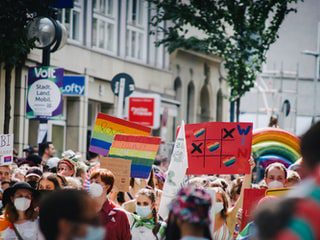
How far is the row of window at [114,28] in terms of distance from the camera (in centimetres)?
3612

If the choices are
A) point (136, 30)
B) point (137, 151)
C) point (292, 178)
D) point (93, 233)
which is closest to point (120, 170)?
point (292, 178)

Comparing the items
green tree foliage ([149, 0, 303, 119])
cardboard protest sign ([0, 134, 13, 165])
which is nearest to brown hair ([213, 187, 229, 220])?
cardboard protest sign ([0, 134, 13, 165])

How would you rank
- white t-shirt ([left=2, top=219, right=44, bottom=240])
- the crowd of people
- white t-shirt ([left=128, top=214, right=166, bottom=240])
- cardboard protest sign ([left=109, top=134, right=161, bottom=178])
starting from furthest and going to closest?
1. cardboard protest sign ([left=109, top=134, right=161, bottom=178])
2. white t-shirt ([left=128, top=214, right=166, bottom=240])
3. white t-shirt ([left=2, top=219, right=44, bottom=240])
4. the crowd of people

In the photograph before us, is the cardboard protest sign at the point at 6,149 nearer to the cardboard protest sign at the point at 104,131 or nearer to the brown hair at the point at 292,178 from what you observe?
the cardboard protest sign at the point at 104,131

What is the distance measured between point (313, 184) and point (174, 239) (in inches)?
76.5

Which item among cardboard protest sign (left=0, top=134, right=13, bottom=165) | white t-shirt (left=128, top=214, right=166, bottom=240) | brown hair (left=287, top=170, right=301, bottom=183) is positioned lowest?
white t-shirt (left=128, top=214, right=166, bottom=240)

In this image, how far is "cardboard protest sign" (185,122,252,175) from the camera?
13750 mm

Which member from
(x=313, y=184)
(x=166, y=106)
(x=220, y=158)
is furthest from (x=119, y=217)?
(x=166, y=106)

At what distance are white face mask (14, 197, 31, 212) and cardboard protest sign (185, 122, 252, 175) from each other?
3695 mm

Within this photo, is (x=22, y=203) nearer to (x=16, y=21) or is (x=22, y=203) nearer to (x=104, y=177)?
(x=104, y=177)

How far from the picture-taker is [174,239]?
616cm

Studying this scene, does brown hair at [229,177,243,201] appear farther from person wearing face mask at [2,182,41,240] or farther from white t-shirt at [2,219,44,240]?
white t-shirt at [2,219,44,240]

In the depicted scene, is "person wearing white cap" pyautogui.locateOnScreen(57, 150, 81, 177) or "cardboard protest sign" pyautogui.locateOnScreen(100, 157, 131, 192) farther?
"person wearing white cap" pyautogui.locateOnScreen(57, 150, 81, 177)

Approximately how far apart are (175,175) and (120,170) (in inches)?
59.9
